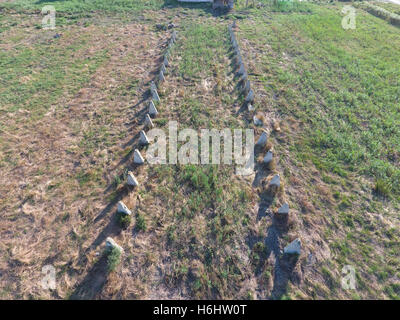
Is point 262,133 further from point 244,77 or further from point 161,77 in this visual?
point 161,77

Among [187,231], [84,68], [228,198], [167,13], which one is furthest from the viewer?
[167,13]

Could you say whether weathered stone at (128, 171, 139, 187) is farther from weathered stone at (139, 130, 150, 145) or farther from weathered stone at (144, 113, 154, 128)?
weathered stone at (144, 113, 154, 128)

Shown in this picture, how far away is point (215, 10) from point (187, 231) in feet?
75.7

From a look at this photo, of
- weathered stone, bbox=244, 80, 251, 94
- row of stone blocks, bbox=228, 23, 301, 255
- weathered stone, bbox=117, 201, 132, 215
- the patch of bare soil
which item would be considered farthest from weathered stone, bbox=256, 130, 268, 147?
weathered stone, bbox=117, 201, 132, 215

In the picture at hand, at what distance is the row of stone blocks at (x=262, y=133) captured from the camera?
5.87m

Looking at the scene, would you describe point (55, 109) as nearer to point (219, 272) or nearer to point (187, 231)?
point (187, 231)

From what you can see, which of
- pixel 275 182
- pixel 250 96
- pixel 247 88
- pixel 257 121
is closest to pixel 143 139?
pixel 257 121

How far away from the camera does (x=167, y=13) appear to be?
67.2 ft

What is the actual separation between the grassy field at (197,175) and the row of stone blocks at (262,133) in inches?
13.7

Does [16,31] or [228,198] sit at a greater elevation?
[16,31]

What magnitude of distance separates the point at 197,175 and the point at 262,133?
3.40 metres

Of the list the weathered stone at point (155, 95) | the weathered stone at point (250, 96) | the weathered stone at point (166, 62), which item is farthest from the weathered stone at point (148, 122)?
the weathered stone at point (166, 62)

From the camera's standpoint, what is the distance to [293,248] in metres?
5.82
